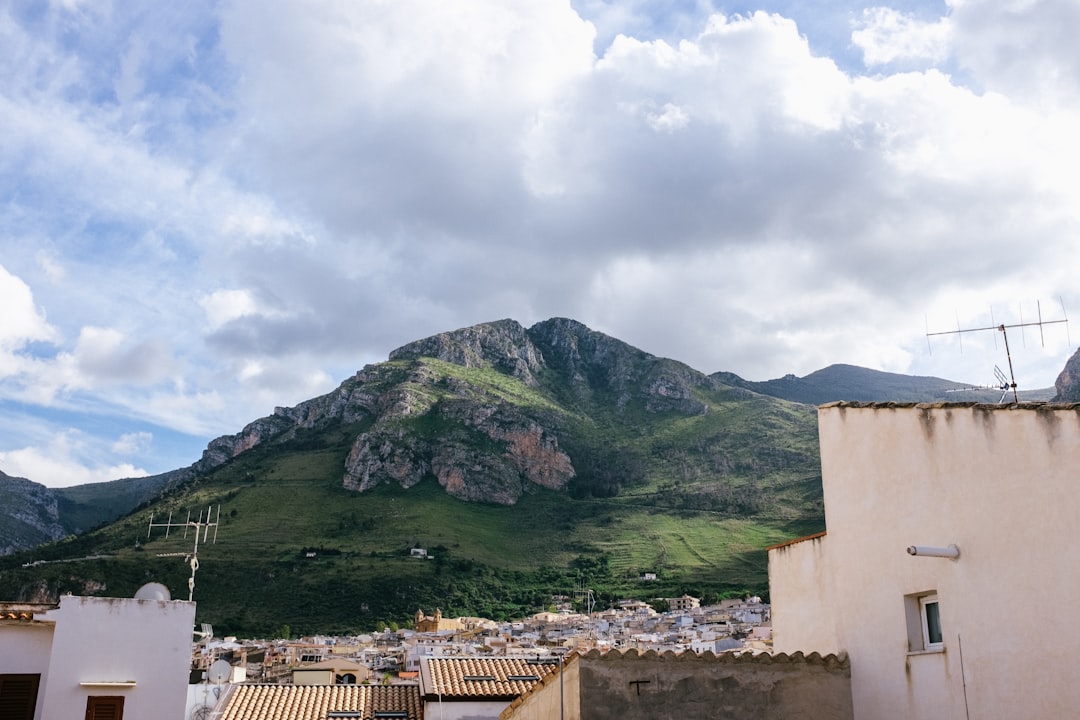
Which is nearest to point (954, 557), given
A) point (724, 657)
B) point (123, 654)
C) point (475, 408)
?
point (724, 657)

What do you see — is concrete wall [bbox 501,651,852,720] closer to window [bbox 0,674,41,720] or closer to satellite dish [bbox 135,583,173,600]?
satellite dish [bbox 135,583,173,600]

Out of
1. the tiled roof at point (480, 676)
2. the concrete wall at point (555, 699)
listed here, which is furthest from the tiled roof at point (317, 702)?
the concrete wall at point (555, 699)

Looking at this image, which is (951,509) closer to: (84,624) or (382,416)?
(84,624)

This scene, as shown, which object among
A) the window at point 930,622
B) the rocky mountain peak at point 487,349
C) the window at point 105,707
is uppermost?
the rocky mountain peak at point 487,349

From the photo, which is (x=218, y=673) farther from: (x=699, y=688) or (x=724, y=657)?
(x=724, y=657)

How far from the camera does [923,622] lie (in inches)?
364

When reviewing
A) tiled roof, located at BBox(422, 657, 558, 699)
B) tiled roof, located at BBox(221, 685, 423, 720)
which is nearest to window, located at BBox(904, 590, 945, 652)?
tiled roof, located at BBox(422, 657, 558, 699)

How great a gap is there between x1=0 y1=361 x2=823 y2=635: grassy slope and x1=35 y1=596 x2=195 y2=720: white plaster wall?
65419 millimetres

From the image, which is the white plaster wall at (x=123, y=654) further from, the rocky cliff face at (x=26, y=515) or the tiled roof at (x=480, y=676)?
the rocky cliff face at (x=26, y=515)

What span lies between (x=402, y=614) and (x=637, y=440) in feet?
233

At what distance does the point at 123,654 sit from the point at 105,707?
76 cm

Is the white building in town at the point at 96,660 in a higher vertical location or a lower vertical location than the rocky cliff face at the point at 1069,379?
lower

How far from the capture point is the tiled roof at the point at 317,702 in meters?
19.4

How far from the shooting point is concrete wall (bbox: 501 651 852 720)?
29.0 ft
